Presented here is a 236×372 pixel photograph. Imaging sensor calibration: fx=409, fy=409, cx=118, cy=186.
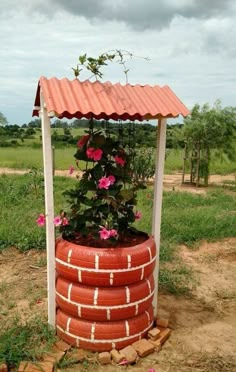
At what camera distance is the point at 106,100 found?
304 centimetres

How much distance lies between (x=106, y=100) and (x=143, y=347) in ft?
6.37

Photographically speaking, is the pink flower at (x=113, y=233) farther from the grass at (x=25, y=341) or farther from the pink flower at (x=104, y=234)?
the grass at (x=25, y=341)

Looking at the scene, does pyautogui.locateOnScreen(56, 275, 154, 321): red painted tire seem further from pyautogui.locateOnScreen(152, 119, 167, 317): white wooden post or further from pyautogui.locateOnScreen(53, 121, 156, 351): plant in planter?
pyautogui.locateOnScreen(152, 119, 167, 317): white wooden post

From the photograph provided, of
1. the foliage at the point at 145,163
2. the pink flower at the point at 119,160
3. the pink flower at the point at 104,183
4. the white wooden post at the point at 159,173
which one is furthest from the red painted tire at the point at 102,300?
the foliage at the point at 145,163

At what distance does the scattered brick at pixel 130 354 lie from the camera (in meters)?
3.12

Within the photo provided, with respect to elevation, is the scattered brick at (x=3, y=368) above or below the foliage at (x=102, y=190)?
below

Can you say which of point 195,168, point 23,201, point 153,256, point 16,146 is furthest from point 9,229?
point 16,146

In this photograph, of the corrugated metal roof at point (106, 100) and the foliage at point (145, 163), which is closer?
the corrugated metal roof at point (106, 100)

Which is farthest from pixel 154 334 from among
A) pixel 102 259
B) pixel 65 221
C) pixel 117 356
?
pixel 65 221

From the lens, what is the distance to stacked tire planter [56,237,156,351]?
122 inches

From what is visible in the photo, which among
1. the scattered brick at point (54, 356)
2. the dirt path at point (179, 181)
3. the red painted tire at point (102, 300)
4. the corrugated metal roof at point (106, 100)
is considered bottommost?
the dirt path at point (179, 181)

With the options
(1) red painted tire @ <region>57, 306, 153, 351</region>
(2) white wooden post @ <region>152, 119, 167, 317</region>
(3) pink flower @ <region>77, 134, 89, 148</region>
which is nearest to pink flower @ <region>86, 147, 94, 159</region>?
(3) pink flower @ <region>77, 134, 89, 148</region>

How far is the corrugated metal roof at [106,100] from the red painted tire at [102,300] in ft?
4.34

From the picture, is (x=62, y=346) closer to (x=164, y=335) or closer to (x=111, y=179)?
(x=164, y=335)
